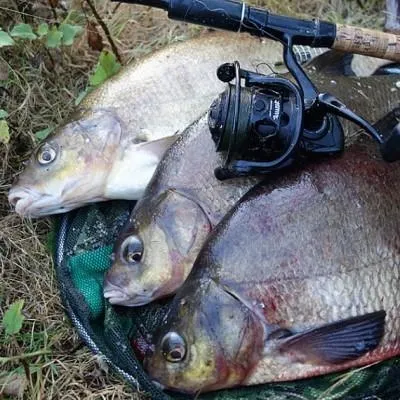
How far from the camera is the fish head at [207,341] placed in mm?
2758

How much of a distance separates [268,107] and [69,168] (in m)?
1.05

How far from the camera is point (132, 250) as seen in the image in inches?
121

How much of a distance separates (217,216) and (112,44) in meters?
1.48

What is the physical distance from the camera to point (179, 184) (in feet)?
10.3

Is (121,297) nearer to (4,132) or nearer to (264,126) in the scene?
(264,126)

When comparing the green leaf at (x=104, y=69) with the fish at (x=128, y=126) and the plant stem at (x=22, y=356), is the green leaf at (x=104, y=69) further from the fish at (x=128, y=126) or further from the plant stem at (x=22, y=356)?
the plant stem at (x=22, y=356)

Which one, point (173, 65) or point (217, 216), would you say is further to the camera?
point (173, 65)

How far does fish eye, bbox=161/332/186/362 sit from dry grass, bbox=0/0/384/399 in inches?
17.7

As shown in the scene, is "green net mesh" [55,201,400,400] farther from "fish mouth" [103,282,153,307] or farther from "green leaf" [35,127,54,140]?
"green leaf" [35,127,54,140]

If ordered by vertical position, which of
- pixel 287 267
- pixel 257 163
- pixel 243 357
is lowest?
pixel 243 357

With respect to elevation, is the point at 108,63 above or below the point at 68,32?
below

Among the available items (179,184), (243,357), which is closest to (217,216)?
(179,184)

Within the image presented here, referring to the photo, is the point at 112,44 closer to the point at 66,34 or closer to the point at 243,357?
the point at 66,34

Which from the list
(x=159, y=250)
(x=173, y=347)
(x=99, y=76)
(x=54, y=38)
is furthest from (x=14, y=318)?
(x=54, y=38)
